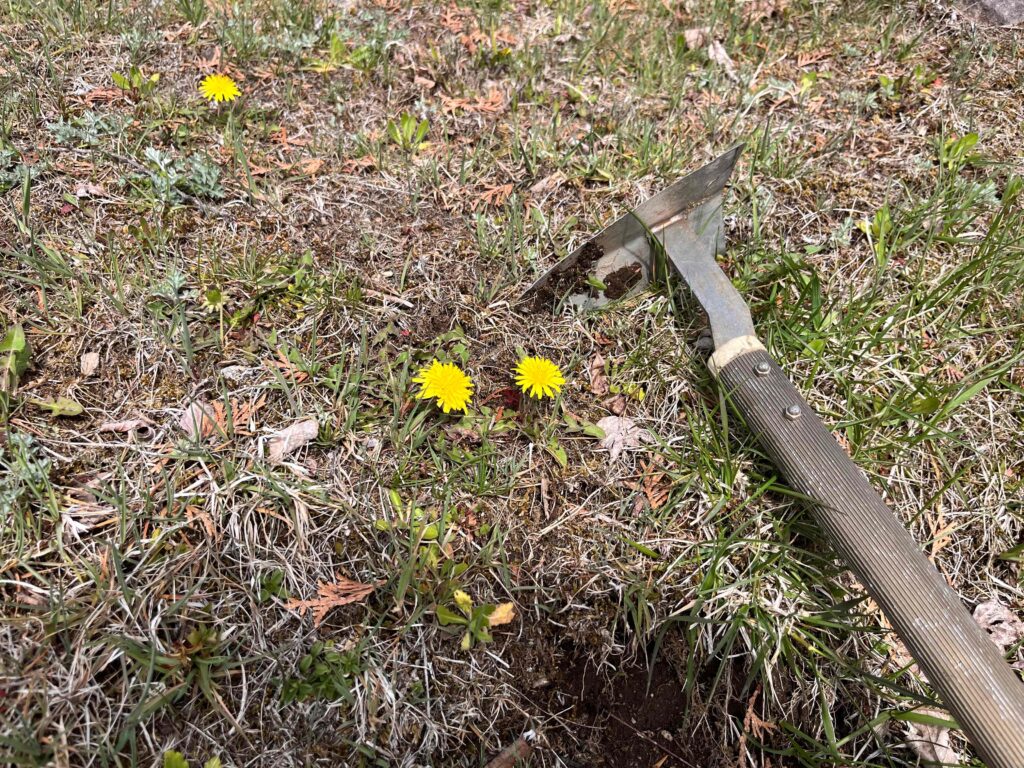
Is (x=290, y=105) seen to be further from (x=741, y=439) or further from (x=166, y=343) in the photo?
(x=741, y=439)

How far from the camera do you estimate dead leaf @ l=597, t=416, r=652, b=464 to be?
2.36 meters

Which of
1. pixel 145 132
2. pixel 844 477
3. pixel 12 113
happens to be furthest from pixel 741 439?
pixel 12 113

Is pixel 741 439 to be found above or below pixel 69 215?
below

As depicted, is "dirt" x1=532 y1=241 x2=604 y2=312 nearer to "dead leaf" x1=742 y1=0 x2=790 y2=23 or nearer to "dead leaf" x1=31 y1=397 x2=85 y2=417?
"dead leaf" x1=31 y1=397 x2=85 y2=417

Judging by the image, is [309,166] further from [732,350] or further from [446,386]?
[732,350]

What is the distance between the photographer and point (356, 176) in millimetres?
2918

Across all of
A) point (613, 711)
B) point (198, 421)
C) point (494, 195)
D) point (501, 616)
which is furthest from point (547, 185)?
point (613, 711)

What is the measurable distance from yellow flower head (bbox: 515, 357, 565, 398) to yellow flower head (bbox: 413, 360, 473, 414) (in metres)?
0.20

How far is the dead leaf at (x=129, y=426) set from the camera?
215 centimetres

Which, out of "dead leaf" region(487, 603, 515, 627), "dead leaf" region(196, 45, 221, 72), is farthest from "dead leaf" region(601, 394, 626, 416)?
"dead leaf" region(196, 45, 221, 72)

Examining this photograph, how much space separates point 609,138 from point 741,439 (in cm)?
161

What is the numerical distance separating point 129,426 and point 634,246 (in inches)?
76.8

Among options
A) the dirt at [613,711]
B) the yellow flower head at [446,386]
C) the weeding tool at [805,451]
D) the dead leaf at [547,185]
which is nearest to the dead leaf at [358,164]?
the dead leaf at [547,185]

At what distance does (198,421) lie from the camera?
7.21ft
